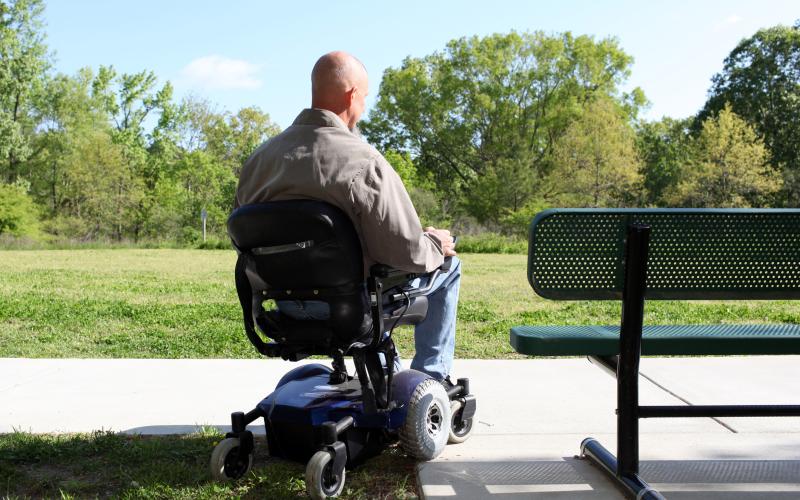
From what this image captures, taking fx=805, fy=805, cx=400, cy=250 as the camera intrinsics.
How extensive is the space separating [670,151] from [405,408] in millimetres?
56636

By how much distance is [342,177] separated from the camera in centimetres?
263

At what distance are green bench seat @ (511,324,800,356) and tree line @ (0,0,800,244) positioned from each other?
3637cm

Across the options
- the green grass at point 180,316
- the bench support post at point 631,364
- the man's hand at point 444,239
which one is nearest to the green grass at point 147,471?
the bench support post at point 631,364

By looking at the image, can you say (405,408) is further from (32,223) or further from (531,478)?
(32,223)

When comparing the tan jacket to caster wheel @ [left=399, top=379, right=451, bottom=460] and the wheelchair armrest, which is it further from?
Answer: caster wheel @ [left=399, top=379, right=451, bottom=460]

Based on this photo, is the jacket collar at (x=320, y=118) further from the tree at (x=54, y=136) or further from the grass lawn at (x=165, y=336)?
the tree at (x=54, y=136)

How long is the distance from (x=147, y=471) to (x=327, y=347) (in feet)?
2.90

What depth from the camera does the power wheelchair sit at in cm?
259

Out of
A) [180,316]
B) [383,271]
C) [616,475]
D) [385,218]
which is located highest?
[385,218]

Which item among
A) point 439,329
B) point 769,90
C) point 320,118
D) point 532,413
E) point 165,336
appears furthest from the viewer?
point 769,90

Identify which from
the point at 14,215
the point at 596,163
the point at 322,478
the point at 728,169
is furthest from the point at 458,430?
the point at 596,163

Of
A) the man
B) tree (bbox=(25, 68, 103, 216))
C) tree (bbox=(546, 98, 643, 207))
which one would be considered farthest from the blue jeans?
tree (bbox=(25, 68, 103, 216))

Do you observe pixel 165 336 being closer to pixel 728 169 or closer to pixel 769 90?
pixel 728 169

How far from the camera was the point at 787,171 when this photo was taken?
4572 cm
